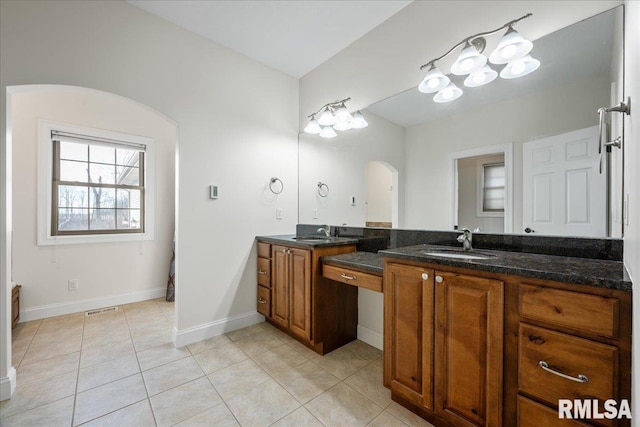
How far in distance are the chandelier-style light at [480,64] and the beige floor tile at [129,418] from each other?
9.01 ft

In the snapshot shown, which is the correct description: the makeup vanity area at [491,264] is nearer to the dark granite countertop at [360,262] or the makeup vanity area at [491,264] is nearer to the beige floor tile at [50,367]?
the dark granite countertop at [360,262]

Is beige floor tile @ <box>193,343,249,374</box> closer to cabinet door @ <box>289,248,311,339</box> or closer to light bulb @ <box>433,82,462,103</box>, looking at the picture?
cabinet door @ <box>289,248,311,339</box>

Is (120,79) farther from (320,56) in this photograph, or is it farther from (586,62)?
(586,62)

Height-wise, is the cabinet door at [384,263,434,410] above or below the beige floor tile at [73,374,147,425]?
above

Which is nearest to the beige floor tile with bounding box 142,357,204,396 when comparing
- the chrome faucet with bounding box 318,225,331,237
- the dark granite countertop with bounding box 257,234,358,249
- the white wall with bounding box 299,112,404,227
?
the dark granite countertop with bounding box 257,234,358,249

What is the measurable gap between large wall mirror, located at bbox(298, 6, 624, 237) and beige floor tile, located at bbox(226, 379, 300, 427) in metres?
1.53

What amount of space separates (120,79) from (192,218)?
4.03 feet

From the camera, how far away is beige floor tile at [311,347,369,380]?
198 centimetres

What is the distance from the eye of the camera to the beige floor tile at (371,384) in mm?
1686

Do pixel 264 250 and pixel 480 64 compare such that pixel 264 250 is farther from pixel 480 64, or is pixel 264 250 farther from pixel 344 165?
pixel 480 64

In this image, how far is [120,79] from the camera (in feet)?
6.93

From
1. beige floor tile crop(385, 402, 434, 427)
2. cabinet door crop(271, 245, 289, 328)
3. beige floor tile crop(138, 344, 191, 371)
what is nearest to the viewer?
beige floor tile crop(385, 402, 434, 427)

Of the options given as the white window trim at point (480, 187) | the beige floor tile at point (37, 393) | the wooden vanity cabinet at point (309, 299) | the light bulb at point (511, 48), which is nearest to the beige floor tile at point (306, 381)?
the wooden vanity cabinet at point (309, 299)

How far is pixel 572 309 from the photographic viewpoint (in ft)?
3.27
